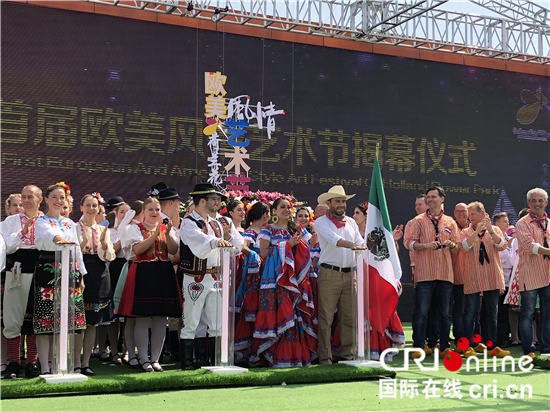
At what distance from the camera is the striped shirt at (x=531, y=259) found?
6.12 meters

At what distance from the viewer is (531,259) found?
6195 mm

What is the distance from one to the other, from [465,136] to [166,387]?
26.2 feet

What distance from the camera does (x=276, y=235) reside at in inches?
226

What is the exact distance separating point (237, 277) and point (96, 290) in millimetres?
1265

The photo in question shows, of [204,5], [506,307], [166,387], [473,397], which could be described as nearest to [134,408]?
[166,387]

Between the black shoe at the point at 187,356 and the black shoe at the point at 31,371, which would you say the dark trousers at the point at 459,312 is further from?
the black shoe at the point at 31,371

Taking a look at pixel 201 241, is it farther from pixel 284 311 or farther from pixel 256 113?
pixel 256 113

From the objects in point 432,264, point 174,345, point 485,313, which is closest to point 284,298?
point 174,345

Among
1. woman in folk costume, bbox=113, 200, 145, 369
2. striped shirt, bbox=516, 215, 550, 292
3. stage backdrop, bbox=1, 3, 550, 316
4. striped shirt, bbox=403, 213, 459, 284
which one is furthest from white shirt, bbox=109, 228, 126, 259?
striped shirt, bbox=516, 215, 550, 292

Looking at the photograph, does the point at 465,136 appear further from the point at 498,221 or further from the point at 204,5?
the point at 204,5

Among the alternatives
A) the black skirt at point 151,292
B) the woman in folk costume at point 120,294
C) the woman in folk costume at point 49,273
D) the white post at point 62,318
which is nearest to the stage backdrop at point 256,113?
the woman in folk costume at point 120,294

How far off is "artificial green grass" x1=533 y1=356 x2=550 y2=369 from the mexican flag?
1.30 m

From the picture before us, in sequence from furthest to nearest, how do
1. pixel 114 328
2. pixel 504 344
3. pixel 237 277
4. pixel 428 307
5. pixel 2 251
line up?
1. pixel 504 344
2. pixel 428 307
3. pixel 114 328
4. pixel 237 277
5. pixel 2 251

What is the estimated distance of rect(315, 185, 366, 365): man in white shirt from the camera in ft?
18.9
